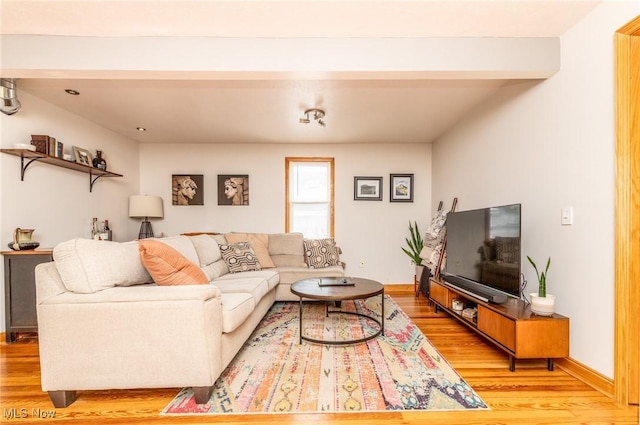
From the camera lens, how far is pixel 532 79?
8.41 feet

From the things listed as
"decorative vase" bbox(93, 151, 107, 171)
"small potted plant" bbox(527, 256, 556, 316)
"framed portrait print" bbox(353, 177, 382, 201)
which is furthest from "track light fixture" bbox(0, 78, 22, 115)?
"small potted plant" bbox(527, 256, 556, 316)

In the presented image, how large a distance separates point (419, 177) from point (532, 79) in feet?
8.82

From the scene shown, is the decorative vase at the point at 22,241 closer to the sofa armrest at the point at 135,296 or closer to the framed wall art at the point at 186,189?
the sofa armrest at the point at 135,296

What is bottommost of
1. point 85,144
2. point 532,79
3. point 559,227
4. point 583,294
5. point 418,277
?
point 418,277

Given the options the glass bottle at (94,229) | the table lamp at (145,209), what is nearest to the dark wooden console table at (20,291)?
the glass bottle at (94,229)

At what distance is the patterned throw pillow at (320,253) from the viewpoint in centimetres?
425

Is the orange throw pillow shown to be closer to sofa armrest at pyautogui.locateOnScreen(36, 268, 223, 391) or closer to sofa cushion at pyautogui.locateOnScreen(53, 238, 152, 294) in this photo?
sofa cushion at pyautogui.locateOnScreen(53, 238, 152, 294)

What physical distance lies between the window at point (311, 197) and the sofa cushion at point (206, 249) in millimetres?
1547

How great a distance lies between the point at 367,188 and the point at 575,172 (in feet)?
10.4

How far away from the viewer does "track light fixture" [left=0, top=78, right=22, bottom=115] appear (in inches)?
110

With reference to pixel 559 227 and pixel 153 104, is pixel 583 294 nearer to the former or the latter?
pixel 559 227

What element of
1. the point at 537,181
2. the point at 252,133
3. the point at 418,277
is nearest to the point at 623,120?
the point at 537,181

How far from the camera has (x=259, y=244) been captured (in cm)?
435

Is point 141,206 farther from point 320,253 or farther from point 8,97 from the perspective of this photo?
point 320,253
